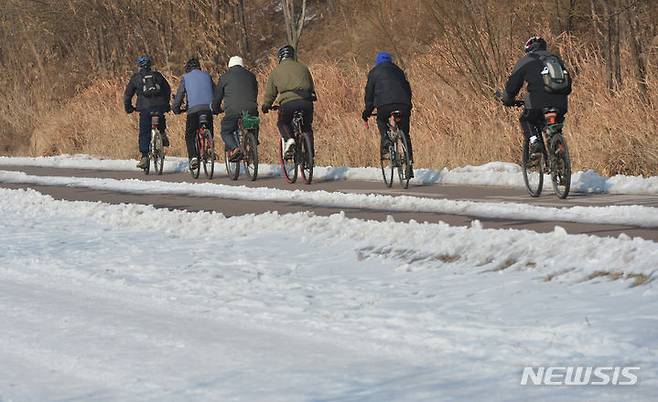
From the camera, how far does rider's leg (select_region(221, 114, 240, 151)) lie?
2103 centimetres

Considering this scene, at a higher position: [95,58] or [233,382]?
[95,58]

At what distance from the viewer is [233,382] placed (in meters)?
6.35

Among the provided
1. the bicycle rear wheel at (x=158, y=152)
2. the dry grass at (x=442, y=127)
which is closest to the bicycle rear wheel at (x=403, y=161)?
the dry grass at (x=442, y=127)

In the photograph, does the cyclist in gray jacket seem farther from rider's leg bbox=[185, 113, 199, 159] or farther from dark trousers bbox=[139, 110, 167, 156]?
dark trousers bbox=[139, 110, 167, 156]

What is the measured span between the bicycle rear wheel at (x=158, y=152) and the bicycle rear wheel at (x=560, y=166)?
419 inches

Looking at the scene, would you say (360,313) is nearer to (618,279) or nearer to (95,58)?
(618,279)

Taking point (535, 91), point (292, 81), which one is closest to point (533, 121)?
point (535, 91)

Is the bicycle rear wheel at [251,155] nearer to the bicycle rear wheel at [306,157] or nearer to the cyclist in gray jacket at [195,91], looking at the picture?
the bicycle rear wheel at [306,157]

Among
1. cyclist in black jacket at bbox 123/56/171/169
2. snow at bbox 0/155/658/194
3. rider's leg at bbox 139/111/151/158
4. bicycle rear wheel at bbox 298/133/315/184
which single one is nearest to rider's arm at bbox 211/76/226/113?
bicycle rear wheel at bbox 298/133/315/184

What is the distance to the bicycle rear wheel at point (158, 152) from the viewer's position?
79.5ft

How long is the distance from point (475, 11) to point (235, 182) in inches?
254

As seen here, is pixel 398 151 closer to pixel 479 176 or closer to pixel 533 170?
pixel 479 176

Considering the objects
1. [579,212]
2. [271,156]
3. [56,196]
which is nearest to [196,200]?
[56,196]

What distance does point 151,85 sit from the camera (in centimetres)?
2375
